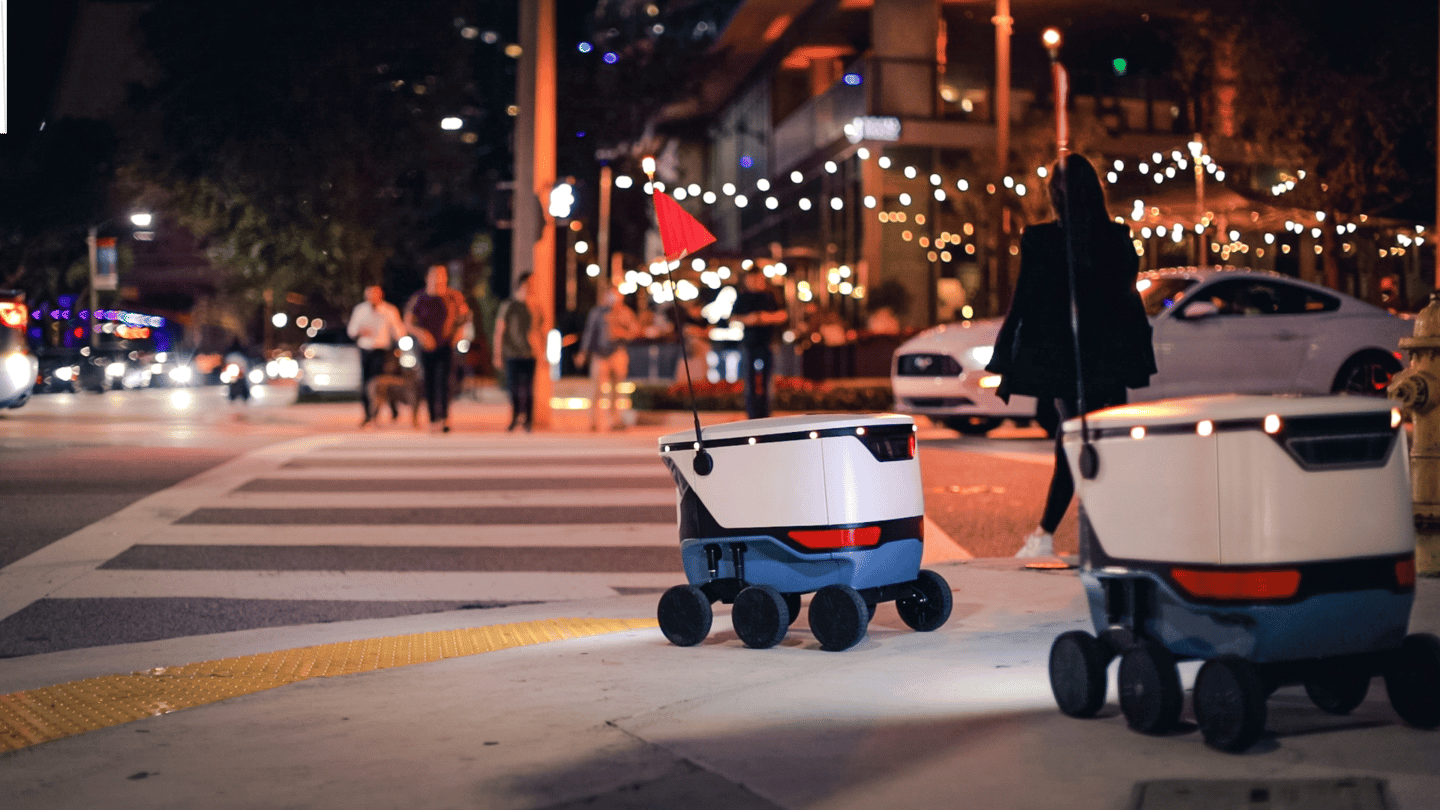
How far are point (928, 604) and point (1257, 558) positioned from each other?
187 centimetres

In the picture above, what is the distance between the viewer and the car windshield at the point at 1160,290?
1417cm

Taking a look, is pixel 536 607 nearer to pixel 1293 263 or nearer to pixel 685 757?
pixel 685 757

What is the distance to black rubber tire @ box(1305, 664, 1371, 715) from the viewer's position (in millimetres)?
3840

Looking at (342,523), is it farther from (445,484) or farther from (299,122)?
(299,122)

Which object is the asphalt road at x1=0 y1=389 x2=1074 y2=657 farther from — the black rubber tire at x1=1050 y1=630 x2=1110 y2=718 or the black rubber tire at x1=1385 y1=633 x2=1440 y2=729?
the black rubber tire at x1=1385 y1=633 x2=1440 y2=729

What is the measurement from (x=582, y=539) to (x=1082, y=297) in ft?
10.7

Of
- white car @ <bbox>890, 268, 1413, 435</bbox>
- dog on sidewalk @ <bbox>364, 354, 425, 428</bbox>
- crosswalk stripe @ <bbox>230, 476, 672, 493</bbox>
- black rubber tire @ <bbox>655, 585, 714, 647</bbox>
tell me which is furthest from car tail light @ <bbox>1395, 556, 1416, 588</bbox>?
dog on sidewalk @ <bbox>364, 354, 425, 428</bbox>

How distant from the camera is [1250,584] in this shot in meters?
3.65

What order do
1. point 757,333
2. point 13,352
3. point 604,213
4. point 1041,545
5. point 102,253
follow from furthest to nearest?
point 604,213 → point 102,253 → point 757,333 → point 13,352 → point 1041,545

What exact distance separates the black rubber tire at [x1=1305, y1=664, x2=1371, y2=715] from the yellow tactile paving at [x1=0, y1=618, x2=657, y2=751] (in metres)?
2.64

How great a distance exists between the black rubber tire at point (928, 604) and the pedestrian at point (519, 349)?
11.2 meters

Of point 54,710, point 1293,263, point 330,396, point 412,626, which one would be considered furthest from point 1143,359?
point 1293,263

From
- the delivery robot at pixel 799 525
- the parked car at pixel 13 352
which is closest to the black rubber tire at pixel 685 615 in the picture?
the delivery robot at pixel 799 525

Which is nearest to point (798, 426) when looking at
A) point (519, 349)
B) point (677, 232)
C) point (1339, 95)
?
point (677, 232)
